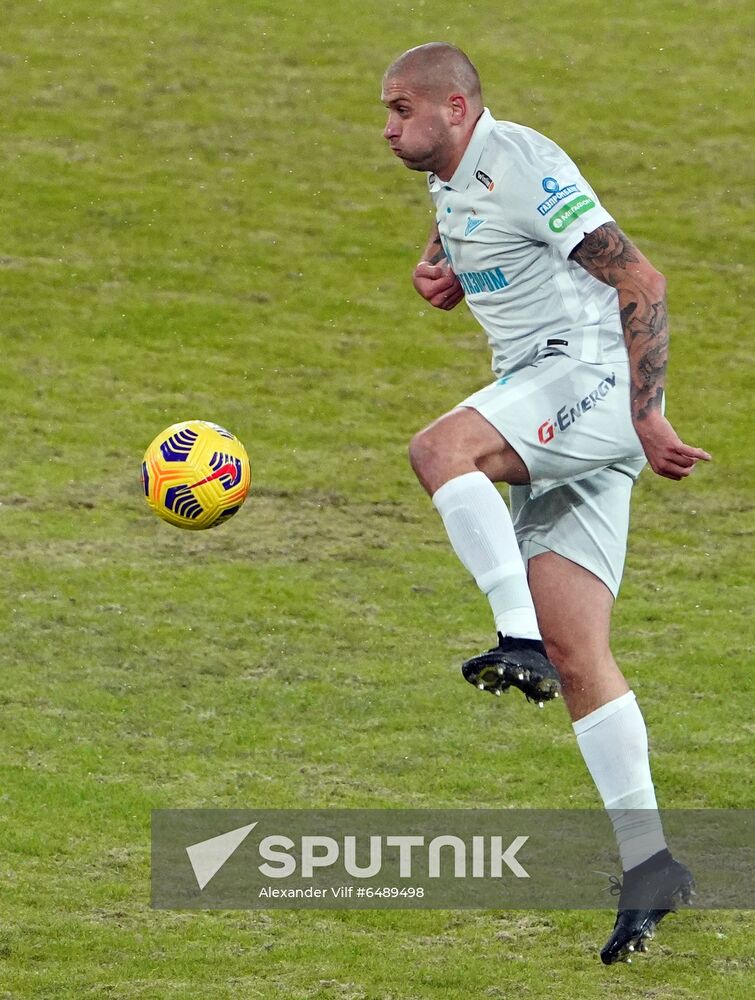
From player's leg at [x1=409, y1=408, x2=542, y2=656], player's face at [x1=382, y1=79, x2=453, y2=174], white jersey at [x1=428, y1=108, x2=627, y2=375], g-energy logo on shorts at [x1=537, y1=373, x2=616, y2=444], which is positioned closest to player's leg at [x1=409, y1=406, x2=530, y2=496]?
player's leg at [x1=409, y1=408, x2=542, y2=656]

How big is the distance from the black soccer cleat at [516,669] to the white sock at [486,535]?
0.20 m

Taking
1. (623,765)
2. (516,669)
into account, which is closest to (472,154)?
(516,669)

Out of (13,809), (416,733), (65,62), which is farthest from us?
(65,62)

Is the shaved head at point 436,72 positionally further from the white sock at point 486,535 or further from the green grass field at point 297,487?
the green grass field at point 297,487

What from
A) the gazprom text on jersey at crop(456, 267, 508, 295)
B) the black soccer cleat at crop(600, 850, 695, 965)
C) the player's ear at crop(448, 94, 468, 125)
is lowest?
the black soccer cleat at crop(600, 850, 695, 965)

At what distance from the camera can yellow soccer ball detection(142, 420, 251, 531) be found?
6.50 meters

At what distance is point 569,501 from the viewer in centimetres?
612

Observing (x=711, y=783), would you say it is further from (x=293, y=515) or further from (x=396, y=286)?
(x=396, y=286)

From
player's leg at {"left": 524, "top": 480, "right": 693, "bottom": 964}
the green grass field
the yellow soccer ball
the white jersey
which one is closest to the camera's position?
the white jersey

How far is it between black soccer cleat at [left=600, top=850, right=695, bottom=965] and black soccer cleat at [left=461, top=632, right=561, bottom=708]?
913mm

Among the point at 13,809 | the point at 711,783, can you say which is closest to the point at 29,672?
the point at 13,809

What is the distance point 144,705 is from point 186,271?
8.22 m

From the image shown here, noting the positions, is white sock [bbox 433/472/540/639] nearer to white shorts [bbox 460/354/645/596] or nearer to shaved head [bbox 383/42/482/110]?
white shorts [bbox 460/354/645/596]

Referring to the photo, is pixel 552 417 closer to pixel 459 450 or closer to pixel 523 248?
pixel 459 450
